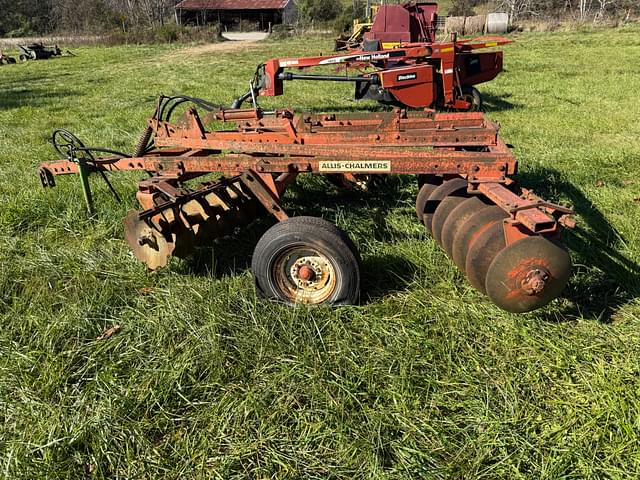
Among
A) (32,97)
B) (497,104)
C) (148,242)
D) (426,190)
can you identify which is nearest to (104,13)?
(32,97)

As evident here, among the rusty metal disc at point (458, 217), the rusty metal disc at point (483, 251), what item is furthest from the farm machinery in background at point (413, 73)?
the rusty metal disc at point (483, 251)

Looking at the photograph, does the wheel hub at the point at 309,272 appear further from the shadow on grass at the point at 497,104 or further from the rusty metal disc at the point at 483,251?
the shadow on grass at the point at 497,104

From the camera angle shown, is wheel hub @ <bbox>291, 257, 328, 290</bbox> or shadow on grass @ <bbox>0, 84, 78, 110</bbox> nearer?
wheel hub @ <bbox>291, 257, 328, 290</bbox>

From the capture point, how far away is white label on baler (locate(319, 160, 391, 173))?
3.06 m

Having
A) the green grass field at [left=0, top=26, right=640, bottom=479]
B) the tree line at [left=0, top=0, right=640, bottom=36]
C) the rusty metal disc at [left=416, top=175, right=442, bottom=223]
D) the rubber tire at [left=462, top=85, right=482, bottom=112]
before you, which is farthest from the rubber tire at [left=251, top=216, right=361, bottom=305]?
the tree line at [left=0, top=0, right=640, bottom=36]

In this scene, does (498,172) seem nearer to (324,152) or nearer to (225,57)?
(324,152)

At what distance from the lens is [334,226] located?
9.91ft

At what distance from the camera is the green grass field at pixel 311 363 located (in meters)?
2.16

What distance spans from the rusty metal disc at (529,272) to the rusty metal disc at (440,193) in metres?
1.01

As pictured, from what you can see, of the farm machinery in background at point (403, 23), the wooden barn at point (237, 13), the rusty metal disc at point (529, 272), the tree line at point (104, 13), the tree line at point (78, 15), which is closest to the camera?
the rusty metal disc at point (529, 272)

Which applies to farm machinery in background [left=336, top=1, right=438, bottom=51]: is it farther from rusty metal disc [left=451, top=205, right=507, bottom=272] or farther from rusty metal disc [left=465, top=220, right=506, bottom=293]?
rusty metal disc [left=465, top=220, right=506, bottom=293]

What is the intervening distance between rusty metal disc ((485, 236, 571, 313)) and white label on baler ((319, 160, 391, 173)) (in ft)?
3.18

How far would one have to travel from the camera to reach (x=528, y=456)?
2.12 metres

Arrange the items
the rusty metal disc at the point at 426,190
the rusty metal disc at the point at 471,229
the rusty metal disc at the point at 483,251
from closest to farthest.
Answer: the rusty metal disc at the point at 483,251
the rusty metal disc at the point at 471,229
the rusty metal disc at the point at 426,190
